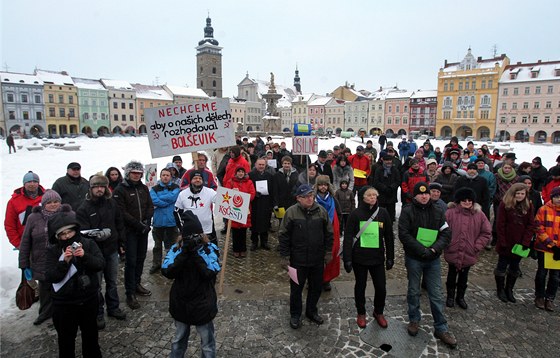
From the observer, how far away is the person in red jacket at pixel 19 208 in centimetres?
526

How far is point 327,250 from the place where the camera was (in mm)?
5168

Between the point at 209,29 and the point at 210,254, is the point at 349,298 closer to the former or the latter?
the point at 210,254

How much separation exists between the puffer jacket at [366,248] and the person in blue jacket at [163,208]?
136 inches

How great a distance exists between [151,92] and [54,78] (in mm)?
19708

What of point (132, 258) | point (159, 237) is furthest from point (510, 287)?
point (159, 237)

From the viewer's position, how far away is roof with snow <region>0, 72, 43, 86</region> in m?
66.8

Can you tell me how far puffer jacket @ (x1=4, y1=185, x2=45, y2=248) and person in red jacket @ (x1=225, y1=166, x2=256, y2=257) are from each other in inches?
138

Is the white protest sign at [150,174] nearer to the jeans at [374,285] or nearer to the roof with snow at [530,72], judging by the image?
the jeans at [374,285]

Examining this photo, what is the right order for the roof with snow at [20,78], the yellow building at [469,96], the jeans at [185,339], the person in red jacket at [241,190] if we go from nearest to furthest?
1. the jeans at [185,339]
2. the person in red jacket at [241,190]
3. the yellow building at [469,96]
4. the roof with snow at [20,78]

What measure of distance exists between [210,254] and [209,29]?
110595 mm

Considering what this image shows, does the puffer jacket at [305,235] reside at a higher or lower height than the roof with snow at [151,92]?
lower

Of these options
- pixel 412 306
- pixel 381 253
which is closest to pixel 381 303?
pixel 412 306

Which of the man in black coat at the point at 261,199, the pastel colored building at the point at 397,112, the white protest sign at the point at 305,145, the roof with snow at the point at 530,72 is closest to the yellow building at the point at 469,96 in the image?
the roof with snow at the point at 530,72

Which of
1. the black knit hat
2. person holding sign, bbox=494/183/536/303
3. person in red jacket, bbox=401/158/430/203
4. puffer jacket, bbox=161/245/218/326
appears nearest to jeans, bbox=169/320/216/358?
puffer jacket, bbox=161/245/218/326
